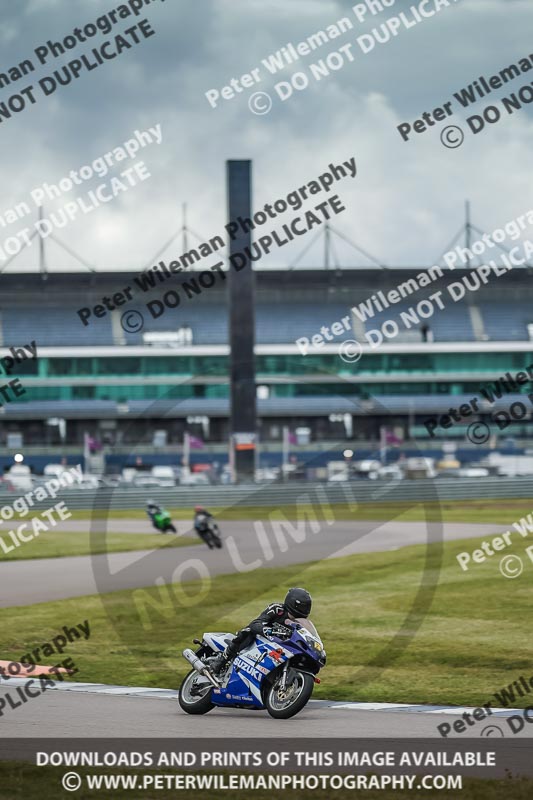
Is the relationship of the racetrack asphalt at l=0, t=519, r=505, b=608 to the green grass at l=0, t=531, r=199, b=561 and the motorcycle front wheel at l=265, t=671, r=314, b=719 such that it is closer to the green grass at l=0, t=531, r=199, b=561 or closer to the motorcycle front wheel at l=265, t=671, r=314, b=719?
the green grass at l=0, t=531, r=199, b=561

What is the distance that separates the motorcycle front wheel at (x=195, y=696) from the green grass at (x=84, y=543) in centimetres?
1799

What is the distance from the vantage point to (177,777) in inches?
336

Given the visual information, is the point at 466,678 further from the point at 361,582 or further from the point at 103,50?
the point at 103,50

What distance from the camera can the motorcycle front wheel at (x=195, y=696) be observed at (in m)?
11.2

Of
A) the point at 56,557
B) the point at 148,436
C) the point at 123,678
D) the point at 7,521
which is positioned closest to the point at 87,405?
the point at 148,436

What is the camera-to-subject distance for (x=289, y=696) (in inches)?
426

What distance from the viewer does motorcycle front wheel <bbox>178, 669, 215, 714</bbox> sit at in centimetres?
1121

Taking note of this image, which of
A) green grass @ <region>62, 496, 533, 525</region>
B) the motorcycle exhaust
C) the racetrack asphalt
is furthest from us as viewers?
green grass @ <region>62, 496, 533, 525</region>

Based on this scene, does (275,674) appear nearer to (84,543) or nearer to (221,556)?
(221,556)

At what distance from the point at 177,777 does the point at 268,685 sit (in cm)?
241

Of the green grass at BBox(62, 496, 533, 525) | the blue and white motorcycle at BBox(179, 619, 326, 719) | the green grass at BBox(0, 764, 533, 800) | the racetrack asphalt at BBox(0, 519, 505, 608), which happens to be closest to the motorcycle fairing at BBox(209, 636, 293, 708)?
the blue and white motorcycle at BBox(179, 619, 326, 719)

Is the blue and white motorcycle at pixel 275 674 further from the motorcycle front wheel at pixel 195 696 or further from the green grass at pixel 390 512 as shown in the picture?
the green grass at pixel 390 512

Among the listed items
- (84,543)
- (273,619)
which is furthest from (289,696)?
(84,543)

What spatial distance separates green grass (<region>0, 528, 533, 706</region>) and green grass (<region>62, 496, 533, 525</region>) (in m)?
17.0
